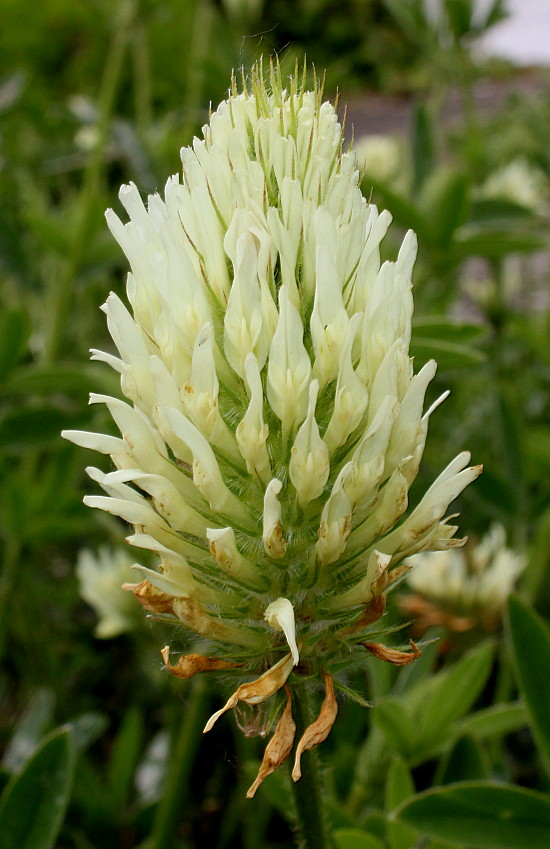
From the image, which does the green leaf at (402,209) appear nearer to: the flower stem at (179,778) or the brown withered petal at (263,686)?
the flower stem at (179,778)

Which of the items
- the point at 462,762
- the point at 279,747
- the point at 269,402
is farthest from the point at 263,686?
the point at 462,762

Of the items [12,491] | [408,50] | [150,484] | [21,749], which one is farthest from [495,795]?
[408,50]

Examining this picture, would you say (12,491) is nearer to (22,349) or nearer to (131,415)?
(22,349)

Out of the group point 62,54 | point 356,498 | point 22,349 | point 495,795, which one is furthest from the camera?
point 62,54

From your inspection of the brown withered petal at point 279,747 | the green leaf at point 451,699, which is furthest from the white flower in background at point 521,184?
the brown withered petal at point 279,747

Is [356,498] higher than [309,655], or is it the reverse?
[356,498]

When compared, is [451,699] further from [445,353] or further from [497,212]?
[497,212]
